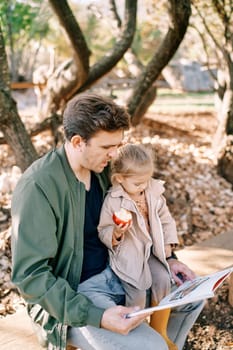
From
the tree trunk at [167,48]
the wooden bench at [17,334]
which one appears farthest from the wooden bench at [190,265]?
the tree trunk at [167,48]

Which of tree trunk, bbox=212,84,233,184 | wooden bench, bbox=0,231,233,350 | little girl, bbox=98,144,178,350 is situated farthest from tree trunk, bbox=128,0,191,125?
little girl, bbox=98,144,178,350

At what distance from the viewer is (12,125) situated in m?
4.45

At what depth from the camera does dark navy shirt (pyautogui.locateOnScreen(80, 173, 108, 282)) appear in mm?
2590

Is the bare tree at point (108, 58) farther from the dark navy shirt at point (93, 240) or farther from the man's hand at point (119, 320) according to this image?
the man's hand at point (119, 320)

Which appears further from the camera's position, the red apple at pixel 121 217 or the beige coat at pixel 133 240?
the beige coat at pixel 133 240

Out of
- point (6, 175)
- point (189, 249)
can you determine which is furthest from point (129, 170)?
point (6, 175)

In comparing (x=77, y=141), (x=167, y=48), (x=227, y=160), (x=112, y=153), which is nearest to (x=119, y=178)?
(x=112, y=153)

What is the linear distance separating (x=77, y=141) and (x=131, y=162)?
0.33 m

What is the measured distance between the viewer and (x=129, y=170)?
2.60 meters

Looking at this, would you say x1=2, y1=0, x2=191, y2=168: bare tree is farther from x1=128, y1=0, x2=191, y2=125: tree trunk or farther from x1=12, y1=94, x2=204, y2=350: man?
x1=12, y1=94, x2=204, y2=350: man

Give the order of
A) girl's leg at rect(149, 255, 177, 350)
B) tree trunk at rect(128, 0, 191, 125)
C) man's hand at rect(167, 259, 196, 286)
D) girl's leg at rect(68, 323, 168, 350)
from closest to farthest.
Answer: girl's leg at rect(68, 323, 168, 350), girl's leg at rect(149, 255, 177, 350), man's hand at rect(167, 259, 196, 286), tree trunk at rect(128, 0, 191, 125)

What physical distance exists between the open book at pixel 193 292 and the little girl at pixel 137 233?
19 cm

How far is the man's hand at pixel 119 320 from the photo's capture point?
2.21 m

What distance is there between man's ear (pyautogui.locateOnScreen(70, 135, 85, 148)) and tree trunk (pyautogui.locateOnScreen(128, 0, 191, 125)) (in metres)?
3.30
